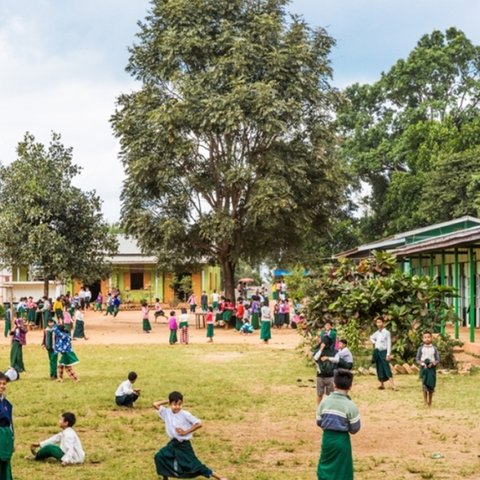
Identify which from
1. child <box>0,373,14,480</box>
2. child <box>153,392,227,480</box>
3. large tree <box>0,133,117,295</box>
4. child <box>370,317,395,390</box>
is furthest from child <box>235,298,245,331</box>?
child <box>0,373,14,480</box>

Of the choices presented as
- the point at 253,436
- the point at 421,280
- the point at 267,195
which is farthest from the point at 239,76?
the point at 253,436

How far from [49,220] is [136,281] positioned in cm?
2097

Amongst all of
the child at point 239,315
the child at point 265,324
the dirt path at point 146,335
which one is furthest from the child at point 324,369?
the child at point 239,315

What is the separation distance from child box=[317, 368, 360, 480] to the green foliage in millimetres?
12607

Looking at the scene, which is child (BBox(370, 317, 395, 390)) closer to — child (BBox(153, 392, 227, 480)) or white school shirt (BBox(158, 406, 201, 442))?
child (BBox(153, 392, 227, 480))

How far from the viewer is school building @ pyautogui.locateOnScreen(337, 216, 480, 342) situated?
984 inches

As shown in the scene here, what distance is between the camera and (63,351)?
18.8 meters

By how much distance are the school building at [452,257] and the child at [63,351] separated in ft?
33.7

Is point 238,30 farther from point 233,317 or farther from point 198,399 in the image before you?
point 198,399

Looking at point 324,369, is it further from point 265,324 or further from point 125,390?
point 265,324

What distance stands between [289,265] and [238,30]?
11924 mm

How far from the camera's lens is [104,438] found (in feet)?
41.1

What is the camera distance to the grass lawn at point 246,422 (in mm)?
10539

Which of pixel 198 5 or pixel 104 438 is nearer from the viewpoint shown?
pixel 104 438
